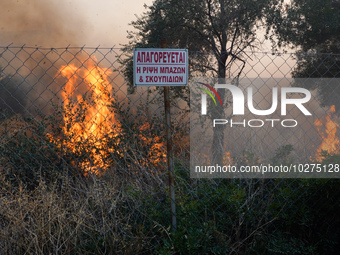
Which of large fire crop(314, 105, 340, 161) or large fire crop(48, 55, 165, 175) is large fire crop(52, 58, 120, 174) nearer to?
large fire crop(48, 55, 165, 175)

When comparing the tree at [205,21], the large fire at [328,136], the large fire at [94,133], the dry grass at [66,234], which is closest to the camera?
the dry grass at [66,234]

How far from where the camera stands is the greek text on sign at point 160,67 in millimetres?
3506

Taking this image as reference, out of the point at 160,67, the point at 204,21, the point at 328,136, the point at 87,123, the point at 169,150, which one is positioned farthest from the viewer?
the point at 204,21

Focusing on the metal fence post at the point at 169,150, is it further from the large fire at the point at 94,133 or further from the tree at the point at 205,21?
the tree at the point at 205,21

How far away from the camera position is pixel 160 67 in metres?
3.55

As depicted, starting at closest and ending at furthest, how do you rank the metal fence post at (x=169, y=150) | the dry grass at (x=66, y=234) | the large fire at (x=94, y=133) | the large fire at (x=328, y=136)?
the dry grass at (x=66, y=234), the metal fence post at (x=169, y=150), the large fire at (x=328, y=136), the large fire at (x=94, y=133)

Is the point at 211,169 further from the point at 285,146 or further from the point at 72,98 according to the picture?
the point at 72,98

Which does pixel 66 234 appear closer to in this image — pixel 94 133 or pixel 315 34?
pixel 94 133

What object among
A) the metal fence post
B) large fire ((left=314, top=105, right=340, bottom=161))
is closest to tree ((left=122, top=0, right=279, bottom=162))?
large fire ((left=314, top=105, right=340, bottom=161))

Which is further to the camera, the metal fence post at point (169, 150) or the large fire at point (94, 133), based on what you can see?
the large fire at point (94, 133)

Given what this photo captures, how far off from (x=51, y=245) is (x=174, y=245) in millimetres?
1092

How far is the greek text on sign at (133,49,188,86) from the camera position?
3506 millimetres

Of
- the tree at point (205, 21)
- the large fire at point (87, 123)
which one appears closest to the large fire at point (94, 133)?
the large fire at point (87, 123)

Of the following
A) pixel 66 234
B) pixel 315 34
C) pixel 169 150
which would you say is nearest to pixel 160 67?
pixel 169 150
